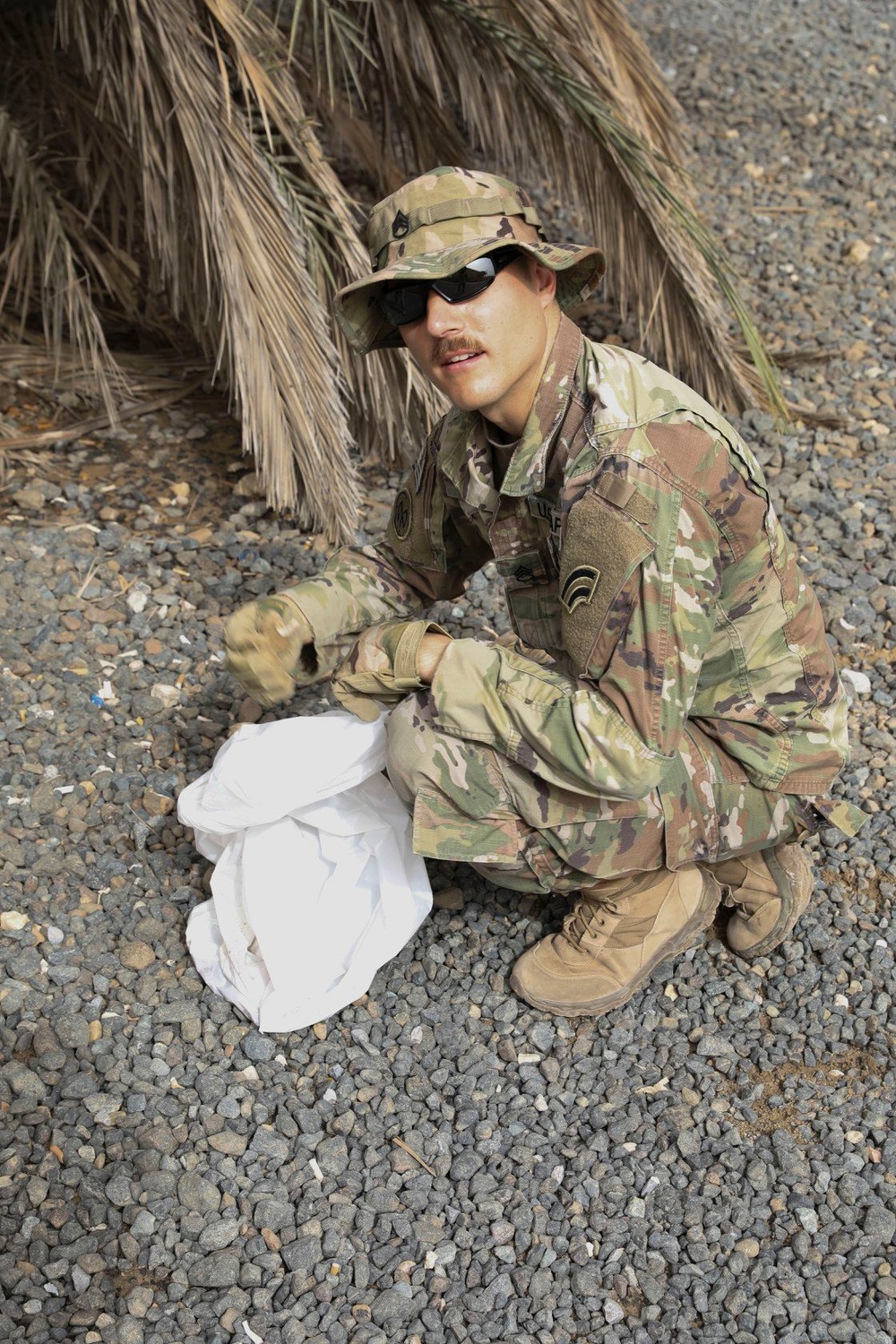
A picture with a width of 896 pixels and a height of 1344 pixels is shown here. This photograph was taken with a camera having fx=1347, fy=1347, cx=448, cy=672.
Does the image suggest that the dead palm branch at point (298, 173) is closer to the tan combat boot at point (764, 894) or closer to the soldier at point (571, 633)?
the soldier at point (571, 633)

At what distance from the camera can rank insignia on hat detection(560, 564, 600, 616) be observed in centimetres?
204

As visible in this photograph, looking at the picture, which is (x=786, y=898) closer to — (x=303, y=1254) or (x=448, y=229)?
(x=303, y=1254)

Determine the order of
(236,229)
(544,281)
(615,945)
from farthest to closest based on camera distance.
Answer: (236,229) → (615,945) → (544,281)

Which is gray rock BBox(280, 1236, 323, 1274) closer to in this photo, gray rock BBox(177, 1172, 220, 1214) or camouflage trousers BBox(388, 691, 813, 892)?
gray rock BBox(177, 1172, 220, 1214)

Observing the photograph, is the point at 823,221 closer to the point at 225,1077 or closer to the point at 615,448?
the point at 615,448

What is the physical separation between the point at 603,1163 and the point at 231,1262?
0.62 meters

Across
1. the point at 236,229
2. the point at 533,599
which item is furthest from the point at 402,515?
the point at 236,229

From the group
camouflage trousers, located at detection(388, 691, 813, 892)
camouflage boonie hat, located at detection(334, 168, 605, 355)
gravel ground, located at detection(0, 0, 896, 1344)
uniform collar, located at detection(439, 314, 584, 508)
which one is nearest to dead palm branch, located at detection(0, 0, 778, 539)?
gravel ground, located at detection(0, 0, 896, 1344)

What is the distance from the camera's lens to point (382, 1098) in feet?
7.73

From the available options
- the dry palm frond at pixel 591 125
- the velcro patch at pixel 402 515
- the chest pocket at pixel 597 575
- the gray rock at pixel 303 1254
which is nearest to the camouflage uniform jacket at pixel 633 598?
the chest pocket at pixel 597 575

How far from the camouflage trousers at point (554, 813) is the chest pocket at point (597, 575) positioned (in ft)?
0.85

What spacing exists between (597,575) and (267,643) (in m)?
0.63

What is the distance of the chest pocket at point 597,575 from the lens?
A: 1.98 meters

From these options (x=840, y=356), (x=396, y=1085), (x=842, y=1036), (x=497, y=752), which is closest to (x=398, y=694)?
(x=497, y=752)
